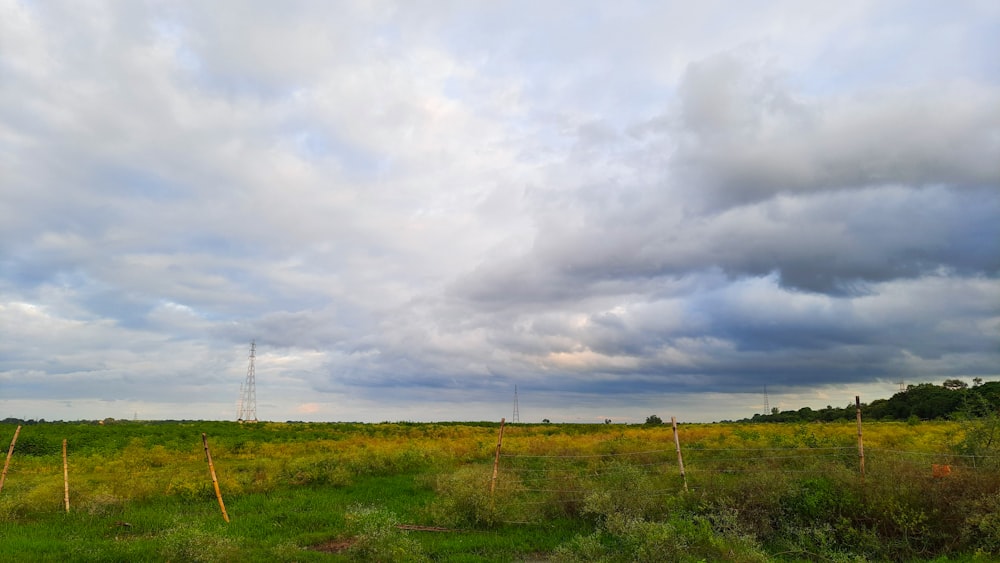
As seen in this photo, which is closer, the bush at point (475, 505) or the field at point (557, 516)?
the field at point (557, 516)

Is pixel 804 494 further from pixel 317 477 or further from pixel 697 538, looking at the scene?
pixel 317 477

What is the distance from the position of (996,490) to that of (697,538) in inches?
270

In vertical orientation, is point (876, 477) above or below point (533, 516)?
above

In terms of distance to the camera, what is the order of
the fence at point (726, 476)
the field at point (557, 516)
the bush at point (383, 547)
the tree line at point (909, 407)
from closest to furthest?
the bush at point (383, 547), the field at point (557, 516), the fence at point (726, 476), the tree line at point (909, 407)

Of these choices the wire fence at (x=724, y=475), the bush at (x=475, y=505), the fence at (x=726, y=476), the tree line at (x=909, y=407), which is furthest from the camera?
the tree line at (x=909, y=407)

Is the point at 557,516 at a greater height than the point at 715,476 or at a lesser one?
lesser

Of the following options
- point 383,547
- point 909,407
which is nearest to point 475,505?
point 383,547

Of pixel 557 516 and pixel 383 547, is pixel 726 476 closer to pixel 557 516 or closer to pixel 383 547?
pixel 557 516

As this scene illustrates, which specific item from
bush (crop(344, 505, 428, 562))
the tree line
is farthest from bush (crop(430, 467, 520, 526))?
the tree line

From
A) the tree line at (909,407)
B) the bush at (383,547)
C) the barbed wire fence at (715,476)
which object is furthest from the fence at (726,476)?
the tree line at (909,407)

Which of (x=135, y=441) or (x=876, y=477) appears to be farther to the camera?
(x=135, y=441)

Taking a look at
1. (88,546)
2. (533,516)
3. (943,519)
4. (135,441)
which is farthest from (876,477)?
(135,441)

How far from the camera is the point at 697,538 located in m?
10.5

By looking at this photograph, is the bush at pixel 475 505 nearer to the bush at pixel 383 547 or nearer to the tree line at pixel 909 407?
the bush at pixel 383 547
